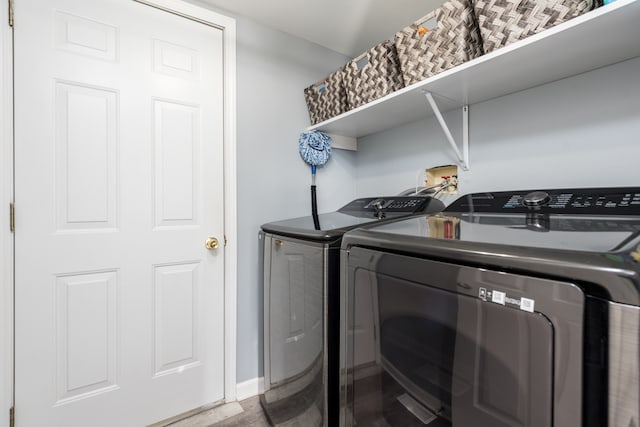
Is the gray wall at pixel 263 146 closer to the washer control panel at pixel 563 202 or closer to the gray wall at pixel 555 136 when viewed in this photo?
the gray wall at pixel 555 136

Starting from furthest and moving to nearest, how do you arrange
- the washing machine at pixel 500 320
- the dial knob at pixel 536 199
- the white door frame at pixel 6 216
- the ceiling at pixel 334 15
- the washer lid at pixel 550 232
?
the ceiling at pixel 334 15, the white door frame at pixel 6 216, the dial knob at pixel 536 199, the washer lid at pixel 550 232, the washing machine at pixel 500 320

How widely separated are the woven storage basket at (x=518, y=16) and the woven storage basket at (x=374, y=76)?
453 millimetres

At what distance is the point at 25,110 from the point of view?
1304 mm

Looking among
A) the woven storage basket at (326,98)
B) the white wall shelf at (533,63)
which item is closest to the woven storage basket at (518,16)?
the white wall shelf at (533,63)

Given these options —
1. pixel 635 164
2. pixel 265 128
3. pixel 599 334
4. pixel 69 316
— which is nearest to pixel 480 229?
pixel 599 334

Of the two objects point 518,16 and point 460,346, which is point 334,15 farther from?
point 460,346

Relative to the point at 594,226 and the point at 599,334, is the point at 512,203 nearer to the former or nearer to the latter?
the point at 594,226

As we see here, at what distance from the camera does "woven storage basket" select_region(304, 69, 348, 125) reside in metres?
1.83

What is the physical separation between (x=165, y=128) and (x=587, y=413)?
1.91 m

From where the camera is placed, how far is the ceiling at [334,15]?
1724 millimetres

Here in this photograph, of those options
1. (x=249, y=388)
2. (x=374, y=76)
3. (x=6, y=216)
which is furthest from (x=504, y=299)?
(x=6, y=216)

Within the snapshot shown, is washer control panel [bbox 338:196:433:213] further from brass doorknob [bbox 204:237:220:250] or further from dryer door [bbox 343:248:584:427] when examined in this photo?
brass doorknob [bbox 204:237:220:250]

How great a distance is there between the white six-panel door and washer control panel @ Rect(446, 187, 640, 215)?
1.43m

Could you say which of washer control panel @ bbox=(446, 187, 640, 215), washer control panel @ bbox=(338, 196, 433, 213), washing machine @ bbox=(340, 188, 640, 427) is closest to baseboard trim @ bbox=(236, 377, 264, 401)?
washing machine @ bbox=(340, 188, 640, 427)
